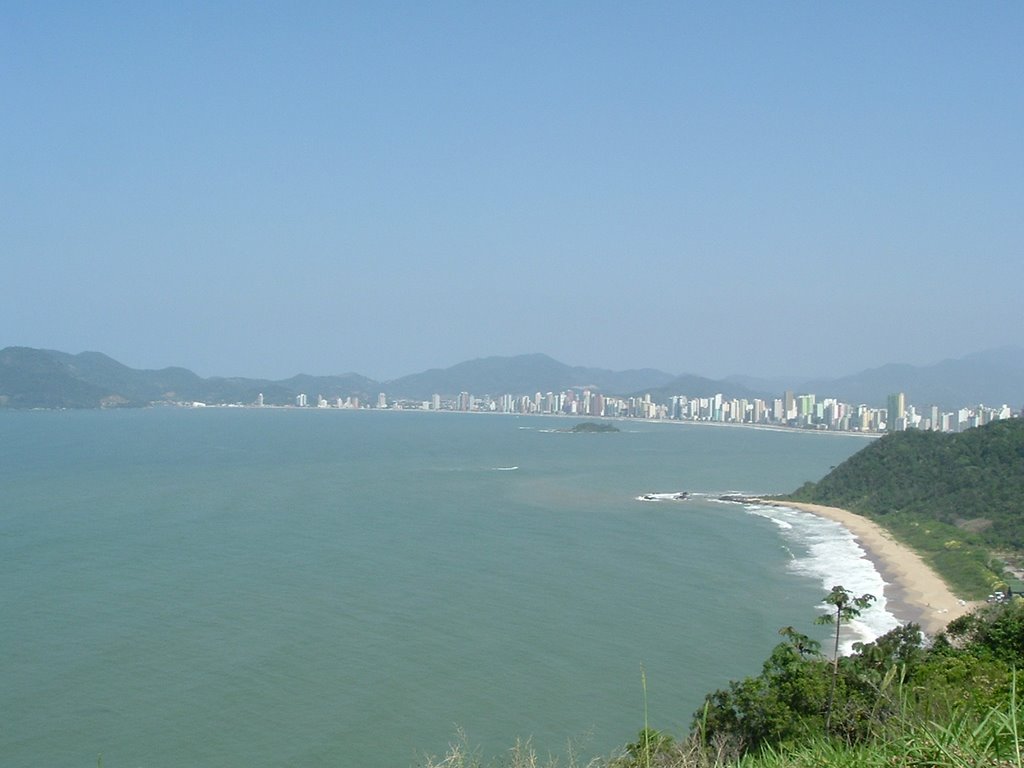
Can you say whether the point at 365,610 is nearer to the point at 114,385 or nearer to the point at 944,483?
the point at 944,483

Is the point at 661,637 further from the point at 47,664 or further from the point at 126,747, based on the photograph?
the point at 47,664

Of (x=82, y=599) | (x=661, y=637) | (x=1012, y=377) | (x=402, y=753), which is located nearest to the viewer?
(x=402, y=753)

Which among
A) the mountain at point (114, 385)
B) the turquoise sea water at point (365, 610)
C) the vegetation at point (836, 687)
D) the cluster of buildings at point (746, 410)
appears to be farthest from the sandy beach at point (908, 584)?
the mountain at point (114, 385)

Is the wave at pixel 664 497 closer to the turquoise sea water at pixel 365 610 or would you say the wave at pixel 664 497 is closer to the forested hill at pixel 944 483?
the turquoise sea water at pixel 365 610

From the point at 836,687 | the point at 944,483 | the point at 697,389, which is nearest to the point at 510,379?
the point at 697,389

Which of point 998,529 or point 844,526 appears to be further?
point 844,526

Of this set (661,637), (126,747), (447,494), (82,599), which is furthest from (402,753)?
(447,494)

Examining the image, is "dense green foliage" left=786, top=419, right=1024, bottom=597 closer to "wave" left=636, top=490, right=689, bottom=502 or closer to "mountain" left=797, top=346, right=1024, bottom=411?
"wave" left=636, top=490, right=689, bottom=502
